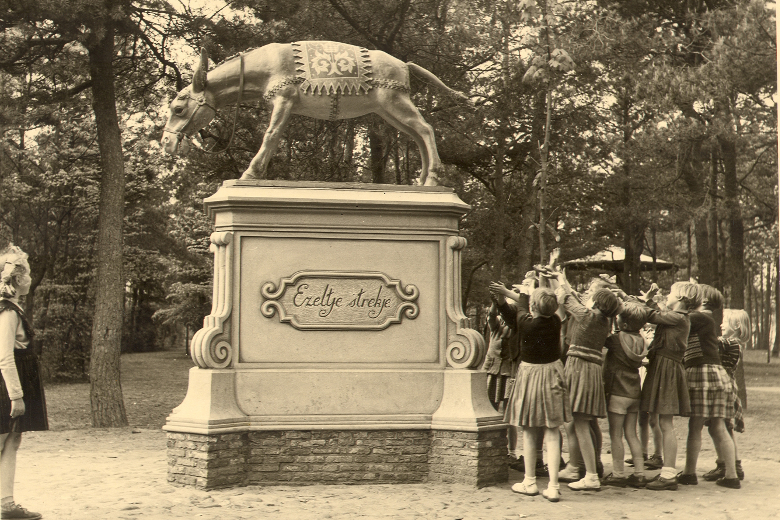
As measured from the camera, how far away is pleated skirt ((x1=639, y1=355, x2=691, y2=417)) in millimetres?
7262

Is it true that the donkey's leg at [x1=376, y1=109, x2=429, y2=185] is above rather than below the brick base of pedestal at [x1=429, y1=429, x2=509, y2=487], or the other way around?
above

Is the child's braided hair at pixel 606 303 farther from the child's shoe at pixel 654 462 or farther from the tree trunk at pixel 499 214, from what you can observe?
the tree trunk at pixel 499 214

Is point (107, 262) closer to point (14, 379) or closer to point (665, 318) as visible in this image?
point (14, 379)

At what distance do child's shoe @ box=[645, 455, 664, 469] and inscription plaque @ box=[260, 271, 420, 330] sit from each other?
2.87 meters

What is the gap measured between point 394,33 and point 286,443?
874cm

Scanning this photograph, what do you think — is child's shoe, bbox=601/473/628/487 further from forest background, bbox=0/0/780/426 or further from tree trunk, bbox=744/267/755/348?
tree trunk, bbox=744/267/755/348

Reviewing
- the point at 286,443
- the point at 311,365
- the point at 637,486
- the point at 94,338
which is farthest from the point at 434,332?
the point at 94,338

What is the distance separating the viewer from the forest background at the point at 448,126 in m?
12.7

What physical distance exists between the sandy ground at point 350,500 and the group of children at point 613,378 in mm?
278

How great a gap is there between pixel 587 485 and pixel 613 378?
939 millimetres

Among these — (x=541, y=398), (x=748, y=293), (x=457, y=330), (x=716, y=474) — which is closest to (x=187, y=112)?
(x=457, y=330)

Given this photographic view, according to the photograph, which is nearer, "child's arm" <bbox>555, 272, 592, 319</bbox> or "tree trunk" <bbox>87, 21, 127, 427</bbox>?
"child's arm" <bbox>555, 272, 592, 319</bbox>

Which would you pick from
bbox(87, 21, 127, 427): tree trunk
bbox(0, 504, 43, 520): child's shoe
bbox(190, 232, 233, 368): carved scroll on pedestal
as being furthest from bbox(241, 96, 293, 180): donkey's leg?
bbox(87, 21, 127, 427): tree trunk

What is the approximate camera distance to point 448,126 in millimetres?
16406
